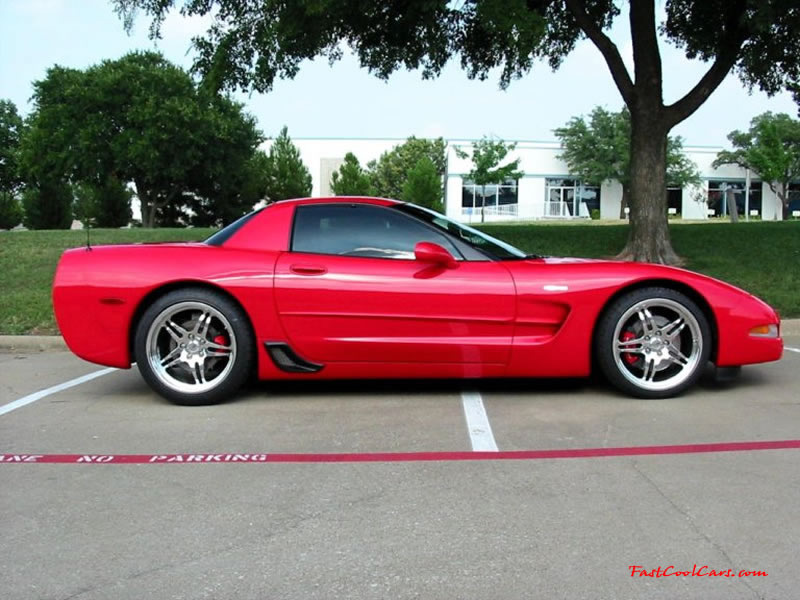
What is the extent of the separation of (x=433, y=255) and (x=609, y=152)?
45476 millimetres

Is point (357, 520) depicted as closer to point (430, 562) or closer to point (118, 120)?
point (430, 562)

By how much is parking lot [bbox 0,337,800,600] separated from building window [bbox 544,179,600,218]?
47705mm

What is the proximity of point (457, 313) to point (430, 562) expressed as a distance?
2339mm

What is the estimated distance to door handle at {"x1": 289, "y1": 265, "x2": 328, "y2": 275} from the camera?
5000 mm

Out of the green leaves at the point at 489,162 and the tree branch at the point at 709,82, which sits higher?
the green leaves at the point at 489,162

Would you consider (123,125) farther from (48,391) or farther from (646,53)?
(48,391)

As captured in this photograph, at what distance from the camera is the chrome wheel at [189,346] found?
198 inches

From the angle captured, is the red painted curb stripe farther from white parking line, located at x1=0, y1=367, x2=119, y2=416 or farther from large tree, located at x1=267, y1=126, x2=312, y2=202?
large tree, located at x1=267, y1=126, x2=312, y2=202

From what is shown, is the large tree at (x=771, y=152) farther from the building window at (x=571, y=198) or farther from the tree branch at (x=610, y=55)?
the tree branch at (x=610, y=55)

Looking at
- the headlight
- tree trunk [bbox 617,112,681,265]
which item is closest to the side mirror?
the headlight

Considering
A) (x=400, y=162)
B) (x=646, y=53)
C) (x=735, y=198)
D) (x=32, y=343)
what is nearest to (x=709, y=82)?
(x=646, y=53)

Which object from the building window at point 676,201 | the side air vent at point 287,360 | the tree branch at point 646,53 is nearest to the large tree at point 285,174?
the building window at point 676,201

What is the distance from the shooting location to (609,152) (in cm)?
4753

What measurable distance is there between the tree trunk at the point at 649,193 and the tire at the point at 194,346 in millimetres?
7585
